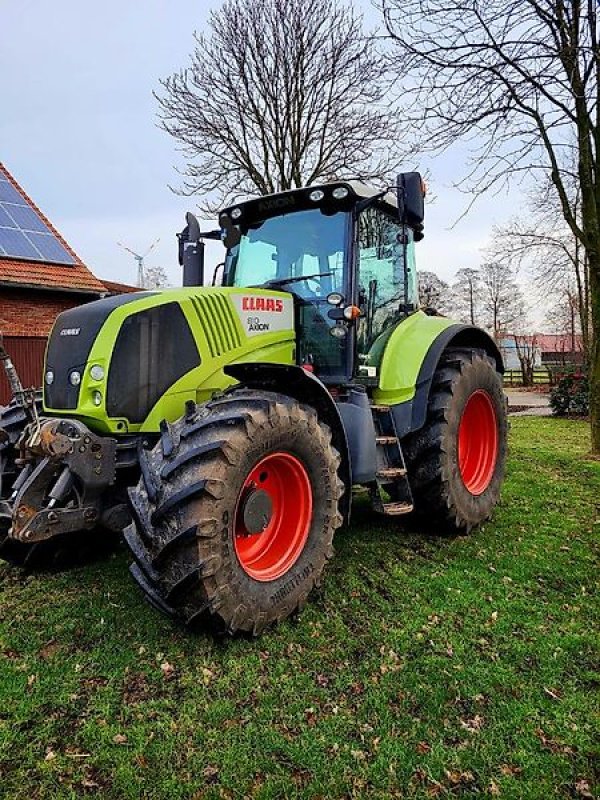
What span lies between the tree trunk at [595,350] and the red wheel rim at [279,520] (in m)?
6.32

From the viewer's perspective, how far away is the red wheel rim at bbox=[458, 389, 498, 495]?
5.29m

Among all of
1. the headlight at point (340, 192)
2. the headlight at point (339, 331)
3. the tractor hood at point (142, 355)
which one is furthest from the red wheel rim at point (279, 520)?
the headlight at point (340, 192)

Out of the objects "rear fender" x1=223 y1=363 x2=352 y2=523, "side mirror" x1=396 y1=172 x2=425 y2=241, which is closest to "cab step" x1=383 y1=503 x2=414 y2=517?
"rear fender" x1=223 y1=363 x2=352 y2=523

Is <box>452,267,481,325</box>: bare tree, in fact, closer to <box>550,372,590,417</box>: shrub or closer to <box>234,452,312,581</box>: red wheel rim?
<box>550,372,590,417</box>: shrub

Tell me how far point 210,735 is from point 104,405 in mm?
1661

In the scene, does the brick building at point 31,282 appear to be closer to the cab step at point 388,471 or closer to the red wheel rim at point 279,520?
the cab step at point 388,471

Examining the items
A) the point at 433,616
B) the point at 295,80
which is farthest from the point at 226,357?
the point at 295,80

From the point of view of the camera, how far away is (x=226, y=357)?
364 centimetres

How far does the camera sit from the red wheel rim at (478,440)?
5293 millimetres

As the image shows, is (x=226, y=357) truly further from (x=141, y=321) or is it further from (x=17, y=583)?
(x=17, y=583)

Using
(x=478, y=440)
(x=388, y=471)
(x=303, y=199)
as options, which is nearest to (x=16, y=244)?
(x=303, y=199)

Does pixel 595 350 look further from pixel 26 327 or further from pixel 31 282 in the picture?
pixel 26 327

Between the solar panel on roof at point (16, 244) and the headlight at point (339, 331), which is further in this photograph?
the solar panel on roof at point (16, 244)

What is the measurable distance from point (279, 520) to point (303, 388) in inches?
30.4
